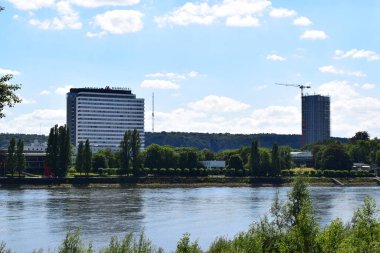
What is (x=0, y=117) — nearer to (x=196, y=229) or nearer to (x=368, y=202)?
(x=368, y=202)

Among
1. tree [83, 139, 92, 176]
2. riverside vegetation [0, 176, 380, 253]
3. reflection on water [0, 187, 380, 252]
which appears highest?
tree [83, 139, 92, 176]

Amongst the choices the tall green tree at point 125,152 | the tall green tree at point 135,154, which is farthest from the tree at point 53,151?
the tall green tree at point 135,154

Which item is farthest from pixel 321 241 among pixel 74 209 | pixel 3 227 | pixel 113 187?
pixel 113 187

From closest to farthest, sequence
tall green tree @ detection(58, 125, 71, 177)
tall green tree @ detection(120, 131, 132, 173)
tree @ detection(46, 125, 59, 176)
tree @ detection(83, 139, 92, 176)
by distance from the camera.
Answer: tree @ detection(46, 125, 59, 176) < tall green tree @ detection(58, 125, 71, 177) < tree @ detection(83, 139, 92, 176) < tall green tree @ detection(120, 131, 132, 173)

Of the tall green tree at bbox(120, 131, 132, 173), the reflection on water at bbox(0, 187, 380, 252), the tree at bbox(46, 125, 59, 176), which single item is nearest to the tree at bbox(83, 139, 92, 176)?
the tree at bbox(46, 125, 59, 176)

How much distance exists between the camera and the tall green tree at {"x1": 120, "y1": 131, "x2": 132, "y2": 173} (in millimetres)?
192750

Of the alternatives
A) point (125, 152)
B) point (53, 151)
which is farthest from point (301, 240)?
point (125, 152)

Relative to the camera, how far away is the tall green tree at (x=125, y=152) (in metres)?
193

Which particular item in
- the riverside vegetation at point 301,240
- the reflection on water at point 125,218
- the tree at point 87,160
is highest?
the tree at point 87,160

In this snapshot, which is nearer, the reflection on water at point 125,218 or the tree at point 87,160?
the reflection on water at point 125,218

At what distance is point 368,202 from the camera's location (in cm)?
4309

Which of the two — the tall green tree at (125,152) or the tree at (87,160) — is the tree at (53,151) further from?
the tall green tree at (125,152)

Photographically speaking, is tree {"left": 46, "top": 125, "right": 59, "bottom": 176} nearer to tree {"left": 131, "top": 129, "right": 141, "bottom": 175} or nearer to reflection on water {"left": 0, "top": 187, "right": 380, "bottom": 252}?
tree {"left": 131, "top": 129, "right": 141, "bottom": 175}

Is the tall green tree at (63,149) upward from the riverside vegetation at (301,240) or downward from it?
upward
